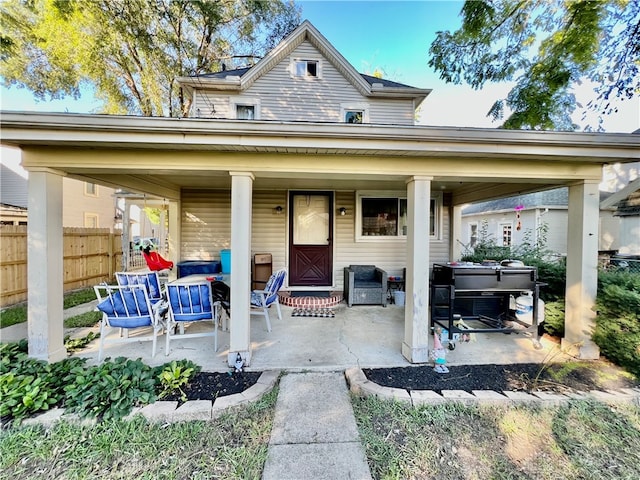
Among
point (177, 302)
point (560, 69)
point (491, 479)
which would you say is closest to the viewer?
point (491, 479)

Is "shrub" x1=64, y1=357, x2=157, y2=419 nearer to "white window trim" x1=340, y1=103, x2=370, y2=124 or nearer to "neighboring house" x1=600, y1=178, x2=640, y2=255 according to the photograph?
"white window trim" x1=340, y1=103, x2=370, y2=124

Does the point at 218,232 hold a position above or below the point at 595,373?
above

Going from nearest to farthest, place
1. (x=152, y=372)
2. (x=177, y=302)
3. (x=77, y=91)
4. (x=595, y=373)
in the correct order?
(x=152, y=372), (x=595, y=373), (x=177, y=302), (x=77, y=91)

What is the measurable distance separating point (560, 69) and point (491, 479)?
26.6ft

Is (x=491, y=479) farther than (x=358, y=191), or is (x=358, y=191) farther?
(x=358, y=191)

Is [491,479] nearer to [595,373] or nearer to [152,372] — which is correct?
[595,373]

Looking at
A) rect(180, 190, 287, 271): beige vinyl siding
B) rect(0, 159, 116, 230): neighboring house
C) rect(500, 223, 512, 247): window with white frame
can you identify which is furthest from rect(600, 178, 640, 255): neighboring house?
rect(0, 159, 116, 230): neighboring house

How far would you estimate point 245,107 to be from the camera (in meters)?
6.98

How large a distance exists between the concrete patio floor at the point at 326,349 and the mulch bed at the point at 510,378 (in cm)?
17

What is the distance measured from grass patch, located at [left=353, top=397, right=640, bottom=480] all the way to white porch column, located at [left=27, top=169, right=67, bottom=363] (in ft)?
11.2

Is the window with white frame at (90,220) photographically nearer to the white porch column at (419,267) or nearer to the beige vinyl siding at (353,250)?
the beige vinyl siding at (353,250)

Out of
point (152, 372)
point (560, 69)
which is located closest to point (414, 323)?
point (152, 372)

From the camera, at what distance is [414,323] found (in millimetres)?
3141

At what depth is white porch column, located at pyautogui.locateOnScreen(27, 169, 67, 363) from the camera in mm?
2889
